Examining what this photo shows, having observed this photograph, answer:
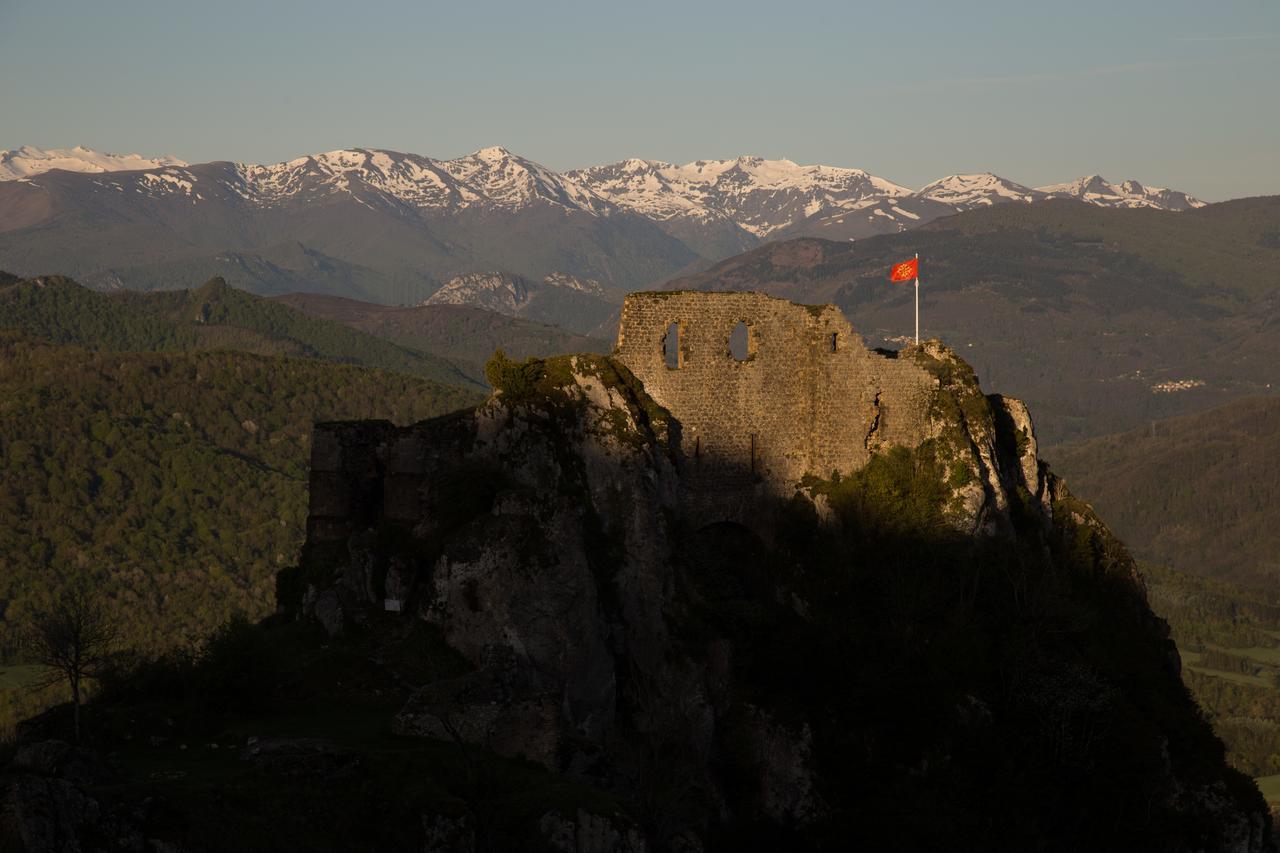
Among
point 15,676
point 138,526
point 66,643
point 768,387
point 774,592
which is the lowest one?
point 15,676

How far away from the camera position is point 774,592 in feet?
202

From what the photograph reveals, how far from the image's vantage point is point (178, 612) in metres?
160

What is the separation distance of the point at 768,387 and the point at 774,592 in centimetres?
698

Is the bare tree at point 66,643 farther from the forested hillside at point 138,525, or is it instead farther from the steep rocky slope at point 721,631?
the forested hillside at point 138,525

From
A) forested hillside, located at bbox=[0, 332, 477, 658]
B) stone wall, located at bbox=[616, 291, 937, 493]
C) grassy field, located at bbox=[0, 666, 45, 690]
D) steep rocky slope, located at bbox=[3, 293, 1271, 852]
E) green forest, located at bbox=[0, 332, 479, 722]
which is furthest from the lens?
forested hillside, located at bbox=[0, 332, 477, 658]

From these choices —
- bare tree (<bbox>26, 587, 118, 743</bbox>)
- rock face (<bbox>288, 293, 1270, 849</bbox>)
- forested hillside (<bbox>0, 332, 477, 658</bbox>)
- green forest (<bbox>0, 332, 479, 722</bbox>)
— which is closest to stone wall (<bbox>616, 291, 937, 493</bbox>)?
rock face (<bbox>288, 293, 1270, 849</bbox>)

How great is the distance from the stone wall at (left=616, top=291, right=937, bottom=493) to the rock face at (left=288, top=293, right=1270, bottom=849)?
10cm

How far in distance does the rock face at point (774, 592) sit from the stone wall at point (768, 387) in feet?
0.32

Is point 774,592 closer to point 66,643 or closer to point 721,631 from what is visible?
point 721,631

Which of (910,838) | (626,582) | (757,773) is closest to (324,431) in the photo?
(626,582)

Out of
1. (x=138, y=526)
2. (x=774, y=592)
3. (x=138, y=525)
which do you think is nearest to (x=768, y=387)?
(x=774, y=592)

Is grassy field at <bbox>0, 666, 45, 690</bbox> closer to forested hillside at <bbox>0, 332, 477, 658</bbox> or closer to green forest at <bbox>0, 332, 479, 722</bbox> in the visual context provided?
green forest at <bbox>0, 332, 479, 722</bbox>

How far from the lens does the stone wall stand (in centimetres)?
6131

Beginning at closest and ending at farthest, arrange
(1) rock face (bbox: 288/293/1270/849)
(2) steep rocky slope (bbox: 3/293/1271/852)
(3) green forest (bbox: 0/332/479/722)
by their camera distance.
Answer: (2) steep rocky slope (bbox: 3/293/1271/852)
(1) rock face (bbox: 288/293/1270/849)
(3) green forest (bbox: 0/332/479/722)
